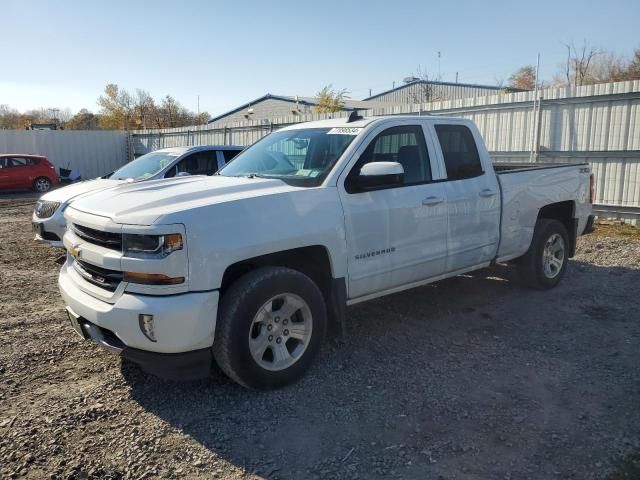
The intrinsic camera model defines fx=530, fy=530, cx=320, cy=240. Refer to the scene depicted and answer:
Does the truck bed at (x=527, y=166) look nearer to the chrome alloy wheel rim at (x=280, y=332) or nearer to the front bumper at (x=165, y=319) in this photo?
the chrome alloy wheel rim at (x=280, y=332)

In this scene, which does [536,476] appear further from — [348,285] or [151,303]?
[151,303]

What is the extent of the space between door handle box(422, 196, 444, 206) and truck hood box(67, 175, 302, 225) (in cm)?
132

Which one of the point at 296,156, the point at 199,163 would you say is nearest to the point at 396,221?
the point at 296,156

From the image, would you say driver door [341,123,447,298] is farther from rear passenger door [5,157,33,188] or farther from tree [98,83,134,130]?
tree [98,83,134,130]

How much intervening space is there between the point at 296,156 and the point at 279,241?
1206 millimetres

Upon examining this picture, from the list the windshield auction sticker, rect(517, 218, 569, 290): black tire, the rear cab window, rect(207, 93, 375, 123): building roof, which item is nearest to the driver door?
the windshield auction sticker

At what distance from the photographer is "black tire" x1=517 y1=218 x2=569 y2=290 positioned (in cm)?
623

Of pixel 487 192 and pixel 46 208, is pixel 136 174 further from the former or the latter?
pixel 487 192

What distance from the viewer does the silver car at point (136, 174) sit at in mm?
7824

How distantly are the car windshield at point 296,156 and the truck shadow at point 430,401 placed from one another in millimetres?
1579

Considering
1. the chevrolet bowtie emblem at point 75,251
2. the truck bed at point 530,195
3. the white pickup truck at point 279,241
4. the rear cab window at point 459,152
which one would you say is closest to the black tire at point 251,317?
the white pickup truck at point 279,241

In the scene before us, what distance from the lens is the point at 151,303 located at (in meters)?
3.28

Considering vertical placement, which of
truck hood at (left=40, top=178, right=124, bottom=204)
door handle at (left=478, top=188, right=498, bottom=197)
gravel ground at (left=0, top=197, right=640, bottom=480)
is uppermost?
door handle at (left=478, top=188, right=498, bottom=197)

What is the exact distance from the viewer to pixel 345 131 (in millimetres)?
4656
